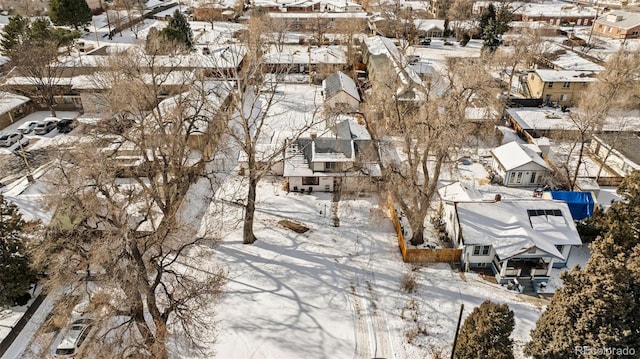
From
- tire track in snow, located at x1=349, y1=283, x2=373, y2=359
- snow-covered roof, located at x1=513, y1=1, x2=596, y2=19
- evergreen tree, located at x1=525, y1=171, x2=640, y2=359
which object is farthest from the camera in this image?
snow-covered roof, located at x1=513, y1=1, x2=596, y2=19

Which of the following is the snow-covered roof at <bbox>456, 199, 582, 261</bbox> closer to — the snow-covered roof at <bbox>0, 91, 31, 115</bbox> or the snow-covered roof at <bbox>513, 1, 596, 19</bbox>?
the snow-covered roof at <bbox>0, 91, 31, 115</bbox>

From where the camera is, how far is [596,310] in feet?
38.7

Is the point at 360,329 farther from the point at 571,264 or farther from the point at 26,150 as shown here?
the point at 26,150

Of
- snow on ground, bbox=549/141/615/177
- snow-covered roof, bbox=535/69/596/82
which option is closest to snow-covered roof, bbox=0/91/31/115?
snow on ground, bbox=549/141/615/177

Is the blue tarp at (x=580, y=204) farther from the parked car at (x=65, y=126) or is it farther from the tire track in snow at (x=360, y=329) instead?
the parked car at (x=65, y=126)

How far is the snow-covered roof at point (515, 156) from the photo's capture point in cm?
2823

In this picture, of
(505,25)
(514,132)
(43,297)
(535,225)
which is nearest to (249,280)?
(43,297)

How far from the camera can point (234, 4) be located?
3152 inches

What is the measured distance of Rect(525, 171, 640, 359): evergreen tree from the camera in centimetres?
1155

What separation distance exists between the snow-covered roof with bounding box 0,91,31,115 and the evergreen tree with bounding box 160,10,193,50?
14.8 m

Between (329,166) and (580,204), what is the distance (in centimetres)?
1478

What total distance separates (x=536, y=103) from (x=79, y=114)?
4230cm

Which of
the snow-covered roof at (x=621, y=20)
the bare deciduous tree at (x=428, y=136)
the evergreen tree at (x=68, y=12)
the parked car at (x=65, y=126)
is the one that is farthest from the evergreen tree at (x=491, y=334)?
the snow-covered roof at (x=621, y=20)

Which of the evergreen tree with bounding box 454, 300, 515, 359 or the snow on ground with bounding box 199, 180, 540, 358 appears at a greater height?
the evergreen tree with bounding box 454, 300, 515, 359
